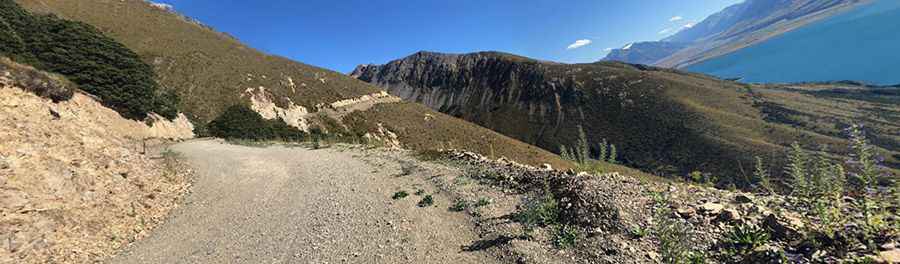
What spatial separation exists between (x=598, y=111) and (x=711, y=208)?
13662 centimetres

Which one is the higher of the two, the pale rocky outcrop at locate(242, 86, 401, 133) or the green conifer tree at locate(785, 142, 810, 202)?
the pale rocky outcrop at locate(242, 86, 401, 133)

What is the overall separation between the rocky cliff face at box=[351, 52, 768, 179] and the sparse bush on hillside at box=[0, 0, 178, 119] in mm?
57482

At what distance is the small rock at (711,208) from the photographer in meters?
6.40

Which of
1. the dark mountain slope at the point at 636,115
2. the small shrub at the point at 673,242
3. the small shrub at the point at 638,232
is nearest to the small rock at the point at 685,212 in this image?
the small shrub at the point at 673,242

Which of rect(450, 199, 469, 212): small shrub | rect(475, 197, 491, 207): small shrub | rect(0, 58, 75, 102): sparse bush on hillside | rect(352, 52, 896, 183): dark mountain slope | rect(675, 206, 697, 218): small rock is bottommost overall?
rect(352, 52, 896, 183): dark mountain slope

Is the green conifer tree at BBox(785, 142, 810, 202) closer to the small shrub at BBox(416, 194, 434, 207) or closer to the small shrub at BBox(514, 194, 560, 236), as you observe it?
the small shrub at BBox(514, 194, 560, 236)

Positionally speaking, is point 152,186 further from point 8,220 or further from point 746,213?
point 746,213

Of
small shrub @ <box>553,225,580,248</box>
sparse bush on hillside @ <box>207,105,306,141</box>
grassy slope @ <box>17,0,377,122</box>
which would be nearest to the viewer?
small shrub @ <box>553,225,580,248</box>

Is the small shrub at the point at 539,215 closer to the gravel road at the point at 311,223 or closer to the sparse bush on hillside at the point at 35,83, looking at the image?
the gravel road at the point at 311,223

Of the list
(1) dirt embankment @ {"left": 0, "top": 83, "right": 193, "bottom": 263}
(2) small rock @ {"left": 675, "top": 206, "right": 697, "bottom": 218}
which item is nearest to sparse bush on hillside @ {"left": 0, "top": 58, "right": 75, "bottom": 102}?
(1) dirt embankment @ {"left": 0, "top": 83, "right": 193, "bottom": 263}

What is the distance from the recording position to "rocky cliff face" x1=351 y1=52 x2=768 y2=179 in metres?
94.9

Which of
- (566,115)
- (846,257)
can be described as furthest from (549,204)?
(566,115)

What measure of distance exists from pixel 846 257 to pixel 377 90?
281 ft

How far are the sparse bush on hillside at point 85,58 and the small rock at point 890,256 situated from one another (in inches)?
1495
